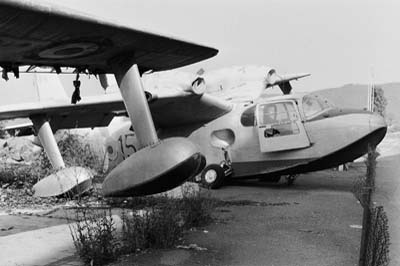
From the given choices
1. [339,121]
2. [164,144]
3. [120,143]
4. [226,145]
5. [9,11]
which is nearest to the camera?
[9,11]

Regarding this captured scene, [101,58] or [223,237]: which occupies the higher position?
[101,58]

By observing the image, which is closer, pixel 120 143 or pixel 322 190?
pixel 322 190

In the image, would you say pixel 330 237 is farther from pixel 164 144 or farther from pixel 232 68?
pixel 232 68

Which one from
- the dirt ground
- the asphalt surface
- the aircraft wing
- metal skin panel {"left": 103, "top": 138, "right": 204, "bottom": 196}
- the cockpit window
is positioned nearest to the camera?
the asphalt surface

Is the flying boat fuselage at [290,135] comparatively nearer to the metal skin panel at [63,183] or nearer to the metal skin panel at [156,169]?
the metal skin panel at [63,183]

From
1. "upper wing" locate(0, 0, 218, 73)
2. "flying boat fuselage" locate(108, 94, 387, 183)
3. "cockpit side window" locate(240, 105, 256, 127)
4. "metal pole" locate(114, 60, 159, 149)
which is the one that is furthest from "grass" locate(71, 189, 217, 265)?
"cockpit side window" locate(240, 105, 256, 127)

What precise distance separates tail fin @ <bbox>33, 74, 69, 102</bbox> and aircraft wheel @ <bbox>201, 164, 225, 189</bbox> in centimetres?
481

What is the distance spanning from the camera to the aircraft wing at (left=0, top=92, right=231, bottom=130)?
1093 centimetres

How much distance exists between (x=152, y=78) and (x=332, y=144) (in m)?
4.46

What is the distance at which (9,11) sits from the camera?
152 inches

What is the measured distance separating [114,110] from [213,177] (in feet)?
10.2

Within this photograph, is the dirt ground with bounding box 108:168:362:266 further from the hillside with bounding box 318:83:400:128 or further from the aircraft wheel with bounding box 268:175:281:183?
the aircraft wheel with bounding box 268:175:281:183

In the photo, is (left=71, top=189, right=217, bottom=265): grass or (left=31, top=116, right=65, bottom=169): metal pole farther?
(left=31, top=116, right=65, bottom=169): metal pole

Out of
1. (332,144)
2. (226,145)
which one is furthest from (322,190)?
(226,145)
